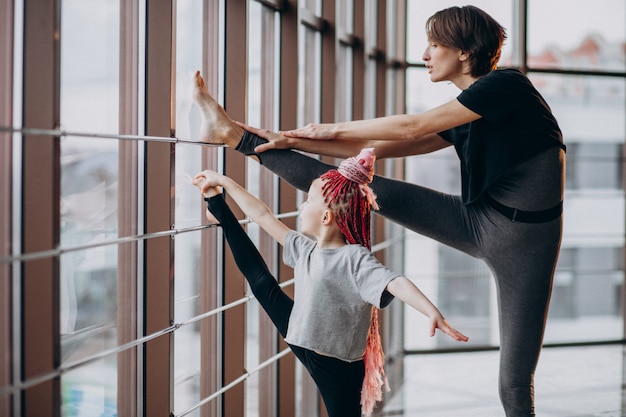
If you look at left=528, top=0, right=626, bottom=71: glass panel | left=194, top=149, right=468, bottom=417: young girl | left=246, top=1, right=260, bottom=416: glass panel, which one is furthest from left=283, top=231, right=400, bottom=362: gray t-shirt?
left=528, top=0, right=626, bottom=71: glass panel

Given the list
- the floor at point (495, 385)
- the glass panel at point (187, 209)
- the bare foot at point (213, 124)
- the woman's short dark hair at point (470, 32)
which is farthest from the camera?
the floor at point (495, 385)

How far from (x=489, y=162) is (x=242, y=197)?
0.60 meters

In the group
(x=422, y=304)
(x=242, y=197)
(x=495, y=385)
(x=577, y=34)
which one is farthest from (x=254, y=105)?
(x=577, y=34)

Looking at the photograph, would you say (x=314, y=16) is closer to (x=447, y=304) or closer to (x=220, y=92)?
(x=220, y=92)

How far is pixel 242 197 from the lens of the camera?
1.61m

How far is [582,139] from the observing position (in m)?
4.77

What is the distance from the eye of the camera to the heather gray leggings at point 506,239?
5.59ft

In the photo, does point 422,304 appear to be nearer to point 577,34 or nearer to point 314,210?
point 314,210

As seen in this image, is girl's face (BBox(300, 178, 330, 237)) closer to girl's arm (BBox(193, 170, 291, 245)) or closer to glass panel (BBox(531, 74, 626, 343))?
girl's arm (BBox(193, 170, 291, 245))

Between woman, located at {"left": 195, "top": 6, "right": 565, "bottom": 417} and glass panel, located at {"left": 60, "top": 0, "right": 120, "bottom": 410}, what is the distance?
0.75 feet

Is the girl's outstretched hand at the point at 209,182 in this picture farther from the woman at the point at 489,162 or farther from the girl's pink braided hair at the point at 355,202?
the girl's pink braided hair at the point at 355,202

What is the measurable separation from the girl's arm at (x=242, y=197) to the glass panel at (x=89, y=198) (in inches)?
8.0

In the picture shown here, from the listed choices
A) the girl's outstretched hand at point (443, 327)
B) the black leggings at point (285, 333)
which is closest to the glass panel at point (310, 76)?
the black leggings at point (285, 333)

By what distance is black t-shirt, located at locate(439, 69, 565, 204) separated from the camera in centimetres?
166
